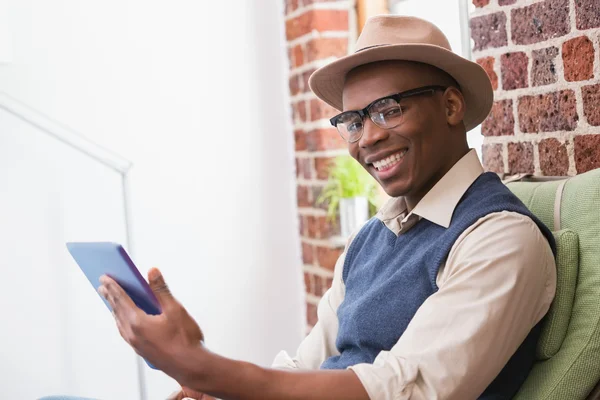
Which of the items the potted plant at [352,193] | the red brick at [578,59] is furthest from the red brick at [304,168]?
the red brick at [578,59]

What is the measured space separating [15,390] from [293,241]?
1.18 m

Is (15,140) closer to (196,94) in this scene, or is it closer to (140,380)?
(196,94)

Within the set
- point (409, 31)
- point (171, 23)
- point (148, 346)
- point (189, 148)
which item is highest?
point (171, 23)

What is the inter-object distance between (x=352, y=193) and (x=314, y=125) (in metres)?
0.33

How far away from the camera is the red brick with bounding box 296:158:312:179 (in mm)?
2900

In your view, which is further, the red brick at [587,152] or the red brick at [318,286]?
the red brick at [318,286]

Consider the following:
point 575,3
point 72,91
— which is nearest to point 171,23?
point 72,91

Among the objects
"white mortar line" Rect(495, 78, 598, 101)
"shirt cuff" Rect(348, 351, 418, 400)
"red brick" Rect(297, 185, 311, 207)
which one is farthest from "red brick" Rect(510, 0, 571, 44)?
"red brick" Rect(297, 185, 311, 207)

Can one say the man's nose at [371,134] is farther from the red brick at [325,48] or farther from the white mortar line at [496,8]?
the red brick at [325,48]

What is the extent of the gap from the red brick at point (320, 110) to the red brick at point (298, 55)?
179mm

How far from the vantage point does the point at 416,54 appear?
1520 millimetres

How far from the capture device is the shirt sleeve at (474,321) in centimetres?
123

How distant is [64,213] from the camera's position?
2637 millimetres

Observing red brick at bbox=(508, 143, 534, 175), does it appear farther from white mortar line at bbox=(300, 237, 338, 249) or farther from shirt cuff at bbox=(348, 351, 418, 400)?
white mortar line at bbox=(300, 237, 338, 249)
